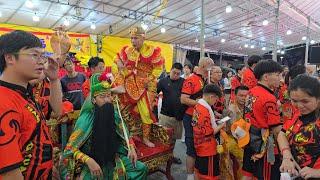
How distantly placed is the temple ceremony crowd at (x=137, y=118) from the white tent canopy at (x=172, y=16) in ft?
14.3

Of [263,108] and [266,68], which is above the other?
[266,68]

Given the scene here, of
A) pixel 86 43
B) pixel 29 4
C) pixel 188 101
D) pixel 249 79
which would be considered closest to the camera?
pixel 188 101

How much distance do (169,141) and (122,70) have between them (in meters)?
0.96

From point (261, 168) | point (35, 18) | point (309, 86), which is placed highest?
point (35, 18)

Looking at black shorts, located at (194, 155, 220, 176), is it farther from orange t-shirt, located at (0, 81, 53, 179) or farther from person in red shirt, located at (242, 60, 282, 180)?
orange t-shirt, located at (0, 81, 53, 179)

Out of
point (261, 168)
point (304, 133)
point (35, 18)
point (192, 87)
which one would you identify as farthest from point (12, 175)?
point (35, 18)

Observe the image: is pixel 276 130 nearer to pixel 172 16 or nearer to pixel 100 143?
pixel 100 143

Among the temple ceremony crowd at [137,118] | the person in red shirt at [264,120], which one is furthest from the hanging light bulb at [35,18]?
the person in red shirt at [264,120]

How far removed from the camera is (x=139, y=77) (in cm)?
347

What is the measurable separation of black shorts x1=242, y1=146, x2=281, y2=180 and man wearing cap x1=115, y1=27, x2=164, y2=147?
117 centimetres

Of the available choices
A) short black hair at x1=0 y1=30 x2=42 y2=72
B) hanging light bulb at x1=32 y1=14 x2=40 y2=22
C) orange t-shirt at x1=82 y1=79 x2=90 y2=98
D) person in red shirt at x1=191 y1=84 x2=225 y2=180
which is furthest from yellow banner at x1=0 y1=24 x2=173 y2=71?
short black hair at x1=0 y1=30 x2=42 y2=72

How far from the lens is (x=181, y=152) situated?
4.57 meters

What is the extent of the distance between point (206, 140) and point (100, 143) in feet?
3.15

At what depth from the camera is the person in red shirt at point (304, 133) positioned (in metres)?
1.55
